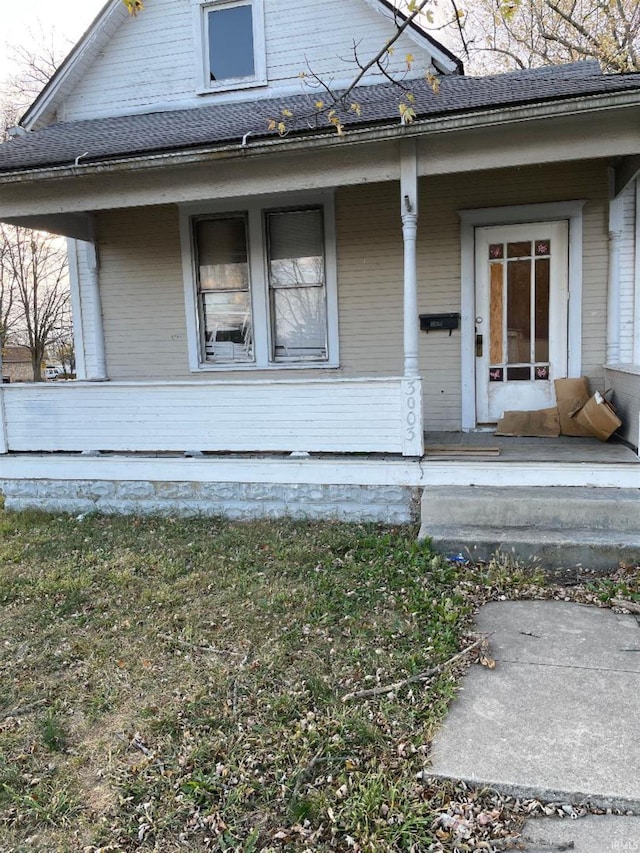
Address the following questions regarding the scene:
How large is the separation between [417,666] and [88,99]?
8.02 meters

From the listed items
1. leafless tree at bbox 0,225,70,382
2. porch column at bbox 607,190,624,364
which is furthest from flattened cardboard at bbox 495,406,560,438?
leafless tree at bbox 0,225,70,382

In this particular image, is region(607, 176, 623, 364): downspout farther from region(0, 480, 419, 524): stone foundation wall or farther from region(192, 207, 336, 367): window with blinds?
region(192, 207, 336, 367): window with blinds

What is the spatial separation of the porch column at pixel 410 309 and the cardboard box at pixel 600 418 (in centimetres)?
171

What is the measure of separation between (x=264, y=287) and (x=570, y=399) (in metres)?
3.57

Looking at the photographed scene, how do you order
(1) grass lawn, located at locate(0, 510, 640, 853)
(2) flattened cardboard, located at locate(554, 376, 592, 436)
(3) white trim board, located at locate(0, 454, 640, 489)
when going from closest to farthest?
(1) grass lawn, located at locate(0, 510, 640, 853)
(3) white trim board, located at locate(0, 454, 640, 489)
(2) flattened cardboard, located at locate(554, 376, 592, 436)

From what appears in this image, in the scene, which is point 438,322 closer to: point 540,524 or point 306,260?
point 306,260

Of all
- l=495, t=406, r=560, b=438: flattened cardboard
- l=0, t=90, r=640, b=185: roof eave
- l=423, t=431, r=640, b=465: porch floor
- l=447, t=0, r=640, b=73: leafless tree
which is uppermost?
l=447, t=0, r=640, b=73: leafless tree

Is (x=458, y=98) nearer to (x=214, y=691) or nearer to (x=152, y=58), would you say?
(x=152, y=58)

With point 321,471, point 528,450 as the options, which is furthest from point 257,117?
point 528,450

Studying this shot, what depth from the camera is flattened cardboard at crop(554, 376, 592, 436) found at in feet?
20.6

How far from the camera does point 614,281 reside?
6.24 meters

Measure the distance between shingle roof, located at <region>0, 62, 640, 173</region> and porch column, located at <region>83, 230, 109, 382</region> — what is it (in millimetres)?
1313

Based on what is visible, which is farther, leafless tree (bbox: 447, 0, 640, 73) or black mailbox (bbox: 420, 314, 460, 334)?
leafless tree (bbox: 447, 0, 640, 73)

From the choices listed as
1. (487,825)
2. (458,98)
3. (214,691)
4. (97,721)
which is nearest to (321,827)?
(487,825)
